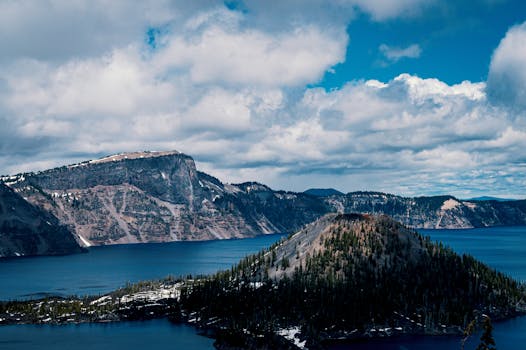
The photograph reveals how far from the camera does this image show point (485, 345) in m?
83.1
